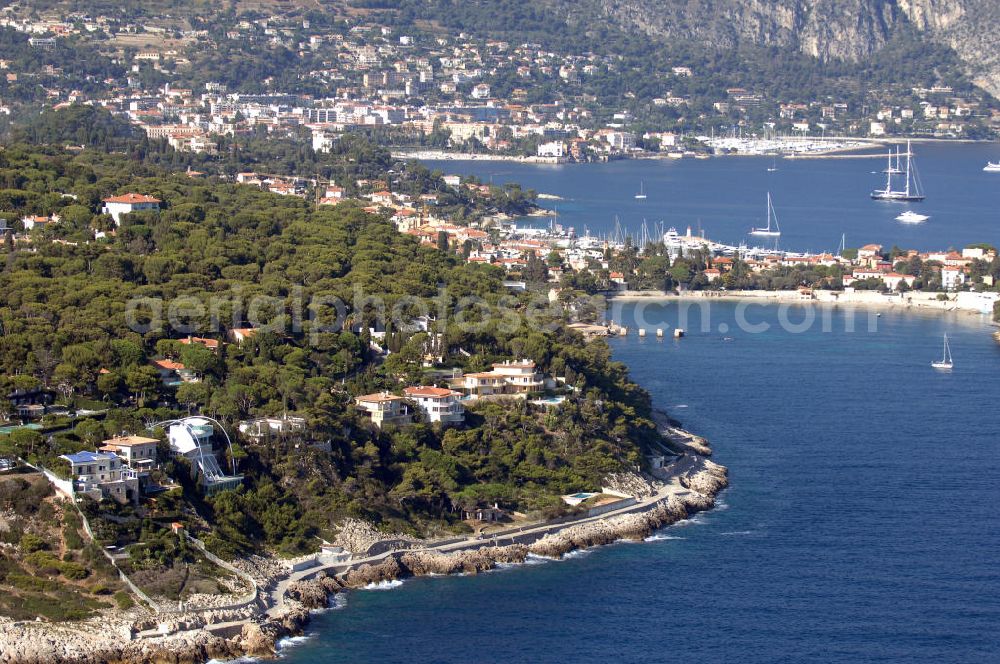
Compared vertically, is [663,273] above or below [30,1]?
below

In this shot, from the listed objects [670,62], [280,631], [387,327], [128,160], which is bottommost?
[280,631]

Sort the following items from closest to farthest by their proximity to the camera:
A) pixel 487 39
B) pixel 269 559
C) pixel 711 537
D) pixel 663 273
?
pixel 269 559 < pixel 711 537 < pixel 663 273 < pixel 487 39

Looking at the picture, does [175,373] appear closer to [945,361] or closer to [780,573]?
[780,573]

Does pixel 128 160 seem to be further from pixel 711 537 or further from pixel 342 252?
pixel 711 537

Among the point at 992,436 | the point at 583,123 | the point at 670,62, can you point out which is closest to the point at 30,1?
the point at 583,123

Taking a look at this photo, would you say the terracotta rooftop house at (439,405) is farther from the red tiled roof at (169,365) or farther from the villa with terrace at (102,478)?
the villa with terrace at (102,478)

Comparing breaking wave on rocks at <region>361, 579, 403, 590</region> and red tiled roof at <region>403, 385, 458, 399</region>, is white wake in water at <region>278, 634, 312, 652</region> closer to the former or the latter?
breaking wave on rocks at <region>361, 579, 403, 590</region>

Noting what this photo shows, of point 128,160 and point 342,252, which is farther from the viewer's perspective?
point 128,160
